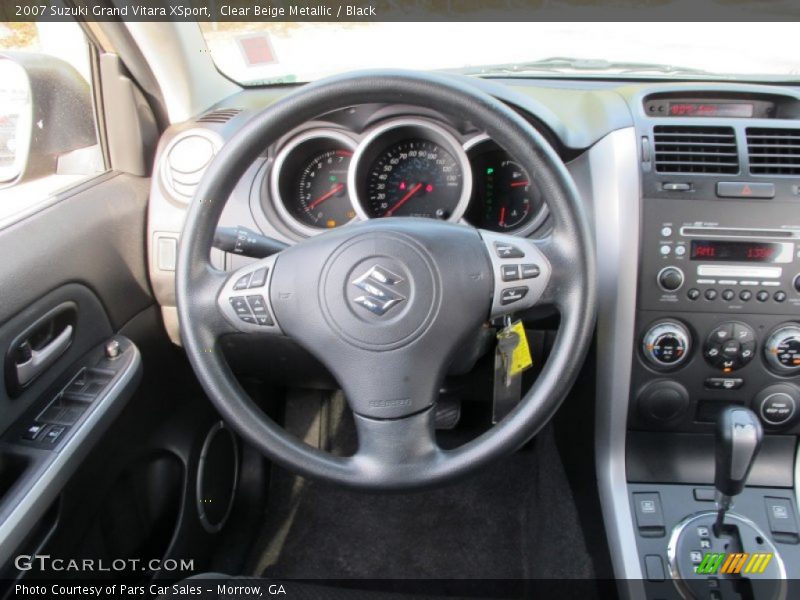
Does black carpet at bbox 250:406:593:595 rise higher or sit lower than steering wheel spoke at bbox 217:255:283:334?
lower

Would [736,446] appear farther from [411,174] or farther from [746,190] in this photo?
[411,174]

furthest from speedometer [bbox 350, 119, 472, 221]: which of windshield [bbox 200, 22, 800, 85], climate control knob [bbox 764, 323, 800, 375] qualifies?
climate control knob [bbox 764, 323, 800, 375]

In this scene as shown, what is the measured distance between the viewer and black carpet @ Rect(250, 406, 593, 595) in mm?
1934

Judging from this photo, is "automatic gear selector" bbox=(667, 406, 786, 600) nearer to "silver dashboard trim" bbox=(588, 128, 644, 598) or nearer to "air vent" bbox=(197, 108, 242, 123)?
"silver dashboard trim" bbox=(588, 128, 644, 598)

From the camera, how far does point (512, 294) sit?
1104 mm

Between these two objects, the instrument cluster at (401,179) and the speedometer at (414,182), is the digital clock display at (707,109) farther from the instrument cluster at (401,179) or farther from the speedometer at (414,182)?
the speedometer at (414,182)

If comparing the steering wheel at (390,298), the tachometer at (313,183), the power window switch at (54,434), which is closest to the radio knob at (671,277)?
the steering wheel at (390,298)

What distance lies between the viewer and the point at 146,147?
1641 millimetres

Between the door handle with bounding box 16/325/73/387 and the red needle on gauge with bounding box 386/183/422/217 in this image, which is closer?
the door handle with bounding box 16/325/73/387

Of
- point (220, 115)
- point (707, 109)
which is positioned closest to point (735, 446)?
point (707, 109)

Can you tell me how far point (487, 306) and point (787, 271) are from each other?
722 mm

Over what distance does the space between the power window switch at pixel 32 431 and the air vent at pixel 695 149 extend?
4.28ft

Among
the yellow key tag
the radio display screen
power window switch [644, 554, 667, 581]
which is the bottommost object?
power window switch [644, 554, 667, 581]

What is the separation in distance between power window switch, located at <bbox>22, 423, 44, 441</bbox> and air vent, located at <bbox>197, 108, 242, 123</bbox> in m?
0.80
